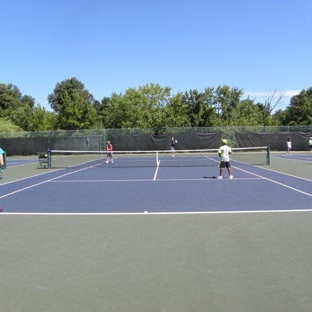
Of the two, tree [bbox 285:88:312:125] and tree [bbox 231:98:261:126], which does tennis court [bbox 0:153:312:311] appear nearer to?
tree [bbox 231:98:261:126]

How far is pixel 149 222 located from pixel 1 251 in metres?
2.54

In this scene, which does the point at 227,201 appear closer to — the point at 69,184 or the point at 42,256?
the point at 42,256

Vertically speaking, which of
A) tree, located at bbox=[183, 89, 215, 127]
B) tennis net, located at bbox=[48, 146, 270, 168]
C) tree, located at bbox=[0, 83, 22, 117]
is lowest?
tennis net, located at bbox=[48, 146, 270, 168]

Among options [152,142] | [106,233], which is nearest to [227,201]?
[106,233]

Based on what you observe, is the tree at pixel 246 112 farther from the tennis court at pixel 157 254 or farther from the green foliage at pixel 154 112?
the tennis court at pixel 157 254

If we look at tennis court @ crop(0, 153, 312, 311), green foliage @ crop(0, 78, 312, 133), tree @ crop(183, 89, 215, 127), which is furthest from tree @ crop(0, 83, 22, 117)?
tennis court @ crop(0, 153, 312, 311)

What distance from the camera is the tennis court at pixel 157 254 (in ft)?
11.2

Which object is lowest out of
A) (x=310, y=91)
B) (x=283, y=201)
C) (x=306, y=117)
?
(x=283, y=201)

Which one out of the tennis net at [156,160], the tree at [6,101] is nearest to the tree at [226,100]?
the tennis net at [156,160]

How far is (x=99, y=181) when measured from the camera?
13.3 meters

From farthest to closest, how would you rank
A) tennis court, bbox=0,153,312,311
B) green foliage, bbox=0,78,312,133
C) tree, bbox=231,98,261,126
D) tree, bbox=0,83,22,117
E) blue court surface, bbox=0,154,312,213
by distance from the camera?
1. tree, bbox=0,83,22,117
2. tree, bbox=231,98,261,126
3. green foliage, bbox=0,78,312,133
4. blue court surface, bbox=0,154,312,213
5. tennis court, bbox=0,153,312,311

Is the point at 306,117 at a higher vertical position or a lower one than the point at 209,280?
higher

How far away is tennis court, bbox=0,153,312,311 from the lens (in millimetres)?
3402

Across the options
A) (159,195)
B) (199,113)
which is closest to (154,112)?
(199,113)
